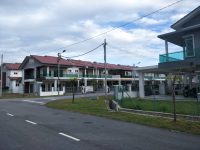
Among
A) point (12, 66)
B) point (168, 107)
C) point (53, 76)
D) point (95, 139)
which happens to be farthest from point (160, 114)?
point (12, 66)

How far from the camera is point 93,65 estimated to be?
77938 mm

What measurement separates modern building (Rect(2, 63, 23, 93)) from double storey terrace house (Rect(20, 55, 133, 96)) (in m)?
4.54

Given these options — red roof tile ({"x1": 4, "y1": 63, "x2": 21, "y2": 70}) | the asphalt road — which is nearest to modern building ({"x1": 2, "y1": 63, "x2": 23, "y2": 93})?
red roof tile ({"x1": 4, "y1": 63, "x2": 21, "y2": 70})

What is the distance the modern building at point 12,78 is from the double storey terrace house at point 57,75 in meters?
4.54

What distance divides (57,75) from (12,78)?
1698 centimetres

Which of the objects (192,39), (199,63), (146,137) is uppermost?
(192,39)

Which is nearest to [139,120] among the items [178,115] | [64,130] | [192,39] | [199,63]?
[178,115]

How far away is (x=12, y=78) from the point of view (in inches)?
3071

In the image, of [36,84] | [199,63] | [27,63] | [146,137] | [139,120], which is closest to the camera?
[146,137]

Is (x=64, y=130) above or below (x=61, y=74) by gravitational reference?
below

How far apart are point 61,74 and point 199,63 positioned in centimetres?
4495

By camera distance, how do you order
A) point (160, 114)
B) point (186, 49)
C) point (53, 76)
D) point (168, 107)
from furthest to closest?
point (53, 76) → point (186, 49) → point (168, 107) → point (160, 114)

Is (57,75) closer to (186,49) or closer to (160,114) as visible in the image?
(186,49)

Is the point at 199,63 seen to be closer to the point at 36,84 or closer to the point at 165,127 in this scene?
the point at 165,127
